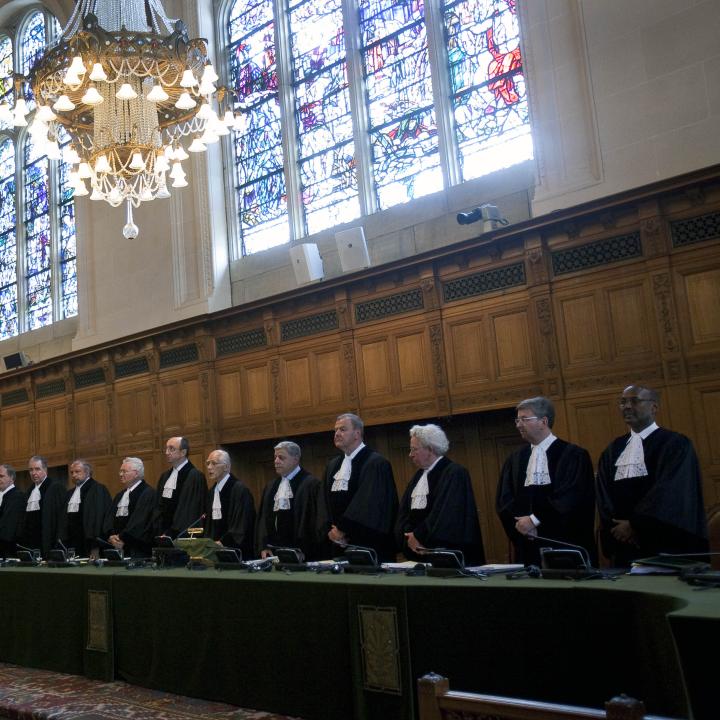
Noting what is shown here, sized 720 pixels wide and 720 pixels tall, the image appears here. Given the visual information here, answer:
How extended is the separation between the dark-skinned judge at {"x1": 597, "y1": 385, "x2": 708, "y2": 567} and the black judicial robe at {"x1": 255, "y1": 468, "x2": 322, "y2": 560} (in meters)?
2.68

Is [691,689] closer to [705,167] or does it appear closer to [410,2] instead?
[705,167]

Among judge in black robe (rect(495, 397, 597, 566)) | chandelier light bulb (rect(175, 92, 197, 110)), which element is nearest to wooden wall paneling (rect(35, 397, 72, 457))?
chandelier light bulb (rect(175, 92, 197, 110))

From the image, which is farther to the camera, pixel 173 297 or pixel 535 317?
pixel 173 297

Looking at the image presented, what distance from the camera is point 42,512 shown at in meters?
10.4

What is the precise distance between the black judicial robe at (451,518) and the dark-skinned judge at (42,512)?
5.76 meters

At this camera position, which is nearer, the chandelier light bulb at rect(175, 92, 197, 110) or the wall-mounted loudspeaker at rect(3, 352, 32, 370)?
the chandelier light bulb at rect(175, 92, 197, 110)

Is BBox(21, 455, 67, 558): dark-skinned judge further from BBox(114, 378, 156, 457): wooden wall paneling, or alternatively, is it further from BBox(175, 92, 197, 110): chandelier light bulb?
BBox(175, 92, 197, 110): chandelier light bulb

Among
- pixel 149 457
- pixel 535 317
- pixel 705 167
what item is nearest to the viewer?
pixel 705 167

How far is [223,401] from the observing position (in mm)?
11188

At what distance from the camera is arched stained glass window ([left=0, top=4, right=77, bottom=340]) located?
15195 millimetres

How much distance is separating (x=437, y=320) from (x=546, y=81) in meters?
2.58

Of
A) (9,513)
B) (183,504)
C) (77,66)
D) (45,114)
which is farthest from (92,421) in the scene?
(77,66)

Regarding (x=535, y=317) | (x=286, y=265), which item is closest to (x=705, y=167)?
(x=535, y=317)

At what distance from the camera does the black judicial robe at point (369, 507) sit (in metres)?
6.76
